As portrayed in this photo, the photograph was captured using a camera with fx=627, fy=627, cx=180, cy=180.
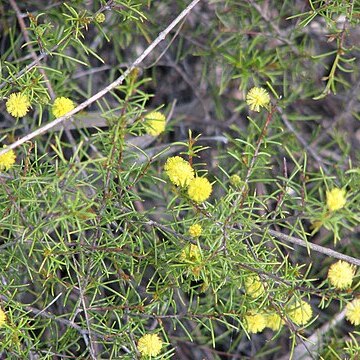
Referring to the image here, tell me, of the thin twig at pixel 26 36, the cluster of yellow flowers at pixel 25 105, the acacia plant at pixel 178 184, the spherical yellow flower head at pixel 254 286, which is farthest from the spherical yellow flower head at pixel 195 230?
the thin twig at pixel 26 36

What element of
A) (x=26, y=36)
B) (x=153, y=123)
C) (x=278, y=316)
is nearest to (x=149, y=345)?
(x=278, y=316)

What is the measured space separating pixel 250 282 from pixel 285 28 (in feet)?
Result: 3.07

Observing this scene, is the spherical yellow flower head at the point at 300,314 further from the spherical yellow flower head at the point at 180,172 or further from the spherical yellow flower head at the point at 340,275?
the spherical yellow flower head at the point at 180,172

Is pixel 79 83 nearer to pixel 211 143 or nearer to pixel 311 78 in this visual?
pixel 211 143

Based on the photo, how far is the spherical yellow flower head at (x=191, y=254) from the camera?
3.69 feet

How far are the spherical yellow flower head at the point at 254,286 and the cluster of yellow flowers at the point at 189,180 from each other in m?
0.23

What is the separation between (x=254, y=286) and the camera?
1212mm

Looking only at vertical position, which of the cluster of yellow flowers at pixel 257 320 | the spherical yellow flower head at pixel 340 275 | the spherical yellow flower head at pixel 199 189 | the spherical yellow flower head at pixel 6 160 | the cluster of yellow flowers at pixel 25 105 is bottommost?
the cluster of yellow flowers at pixel 257 320

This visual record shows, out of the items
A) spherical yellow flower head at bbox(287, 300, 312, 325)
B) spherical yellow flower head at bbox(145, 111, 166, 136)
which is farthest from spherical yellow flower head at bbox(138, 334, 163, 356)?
spherical yellow flower head at bbox(145, 111, 166, 136)

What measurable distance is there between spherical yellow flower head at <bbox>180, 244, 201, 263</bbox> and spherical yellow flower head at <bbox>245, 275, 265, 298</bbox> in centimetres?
13

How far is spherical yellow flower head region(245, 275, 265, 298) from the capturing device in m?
1.20

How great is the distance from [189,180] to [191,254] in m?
0.16

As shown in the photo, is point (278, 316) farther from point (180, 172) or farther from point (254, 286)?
point (180, 172)

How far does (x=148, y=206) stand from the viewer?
6.14ft
